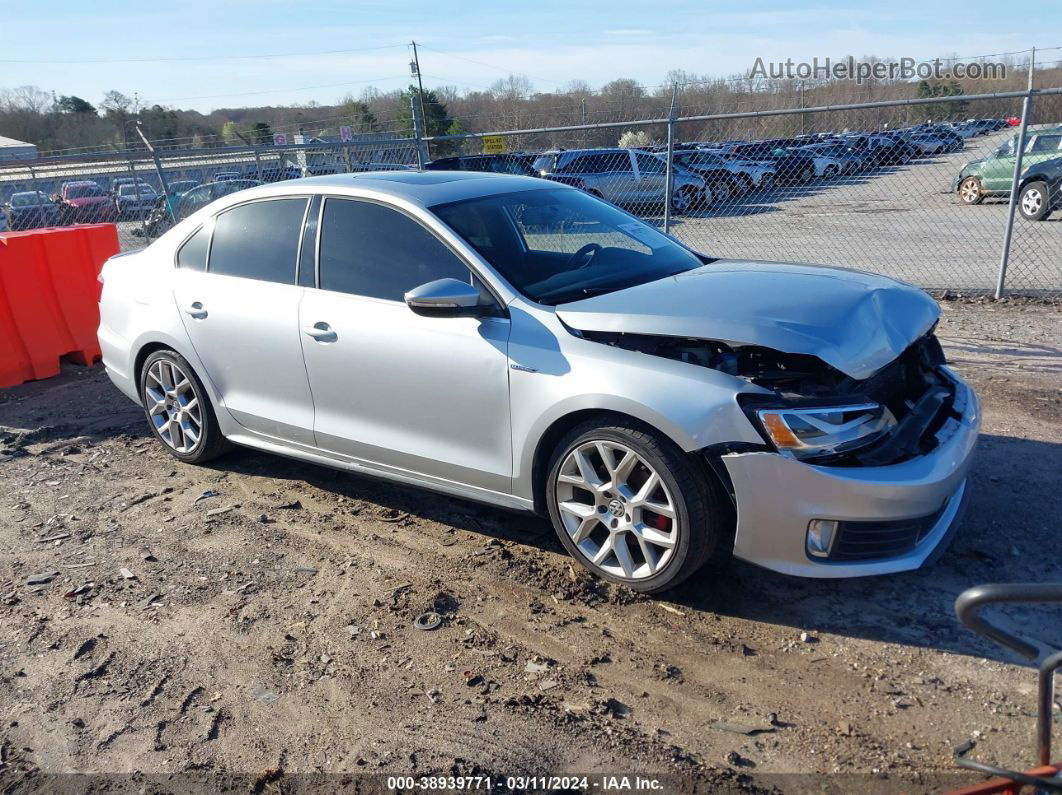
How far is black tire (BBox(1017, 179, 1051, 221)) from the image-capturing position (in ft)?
53.0

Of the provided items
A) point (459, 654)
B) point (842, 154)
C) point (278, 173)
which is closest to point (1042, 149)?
point (842, 154)

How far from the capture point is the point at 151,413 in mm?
5723

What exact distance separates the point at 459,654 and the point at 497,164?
11946mm

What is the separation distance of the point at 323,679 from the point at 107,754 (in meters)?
0.77

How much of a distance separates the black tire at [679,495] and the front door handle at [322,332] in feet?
4.88

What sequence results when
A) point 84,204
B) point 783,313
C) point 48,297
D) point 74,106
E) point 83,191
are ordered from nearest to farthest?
point 783,313 < point 48,297 < point 84,204 < point 83,191 < point 74,106

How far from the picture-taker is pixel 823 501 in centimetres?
333

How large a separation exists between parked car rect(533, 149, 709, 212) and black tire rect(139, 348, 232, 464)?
10644 mm

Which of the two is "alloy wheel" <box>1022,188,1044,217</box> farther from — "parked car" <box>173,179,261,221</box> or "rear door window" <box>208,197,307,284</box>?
"rear door window" <box>208,197,307,284</box>

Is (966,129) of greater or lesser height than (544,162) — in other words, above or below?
below

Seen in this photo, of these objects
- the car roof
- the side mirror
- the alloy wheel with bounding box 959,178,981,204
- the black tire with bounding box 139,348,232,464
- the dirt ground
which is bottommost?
the alloy wheel with bounding box 959,178,981,204

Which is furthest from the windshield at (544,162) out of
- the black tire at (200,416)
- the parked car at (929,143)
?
the black tire at (200,416)

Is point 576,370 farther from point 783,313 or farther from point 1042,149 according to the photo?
point 1042,149

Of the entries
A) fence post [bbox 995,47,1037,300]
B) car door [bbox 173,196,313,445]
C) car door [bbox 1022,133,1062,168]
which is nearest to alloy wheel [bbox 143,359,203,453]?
car door [bbox 173,196,313,445]
